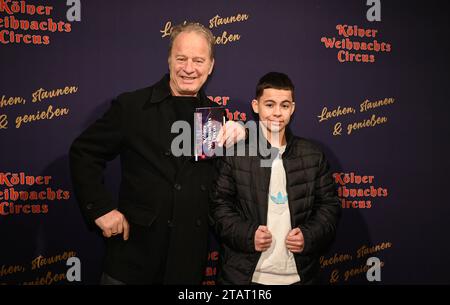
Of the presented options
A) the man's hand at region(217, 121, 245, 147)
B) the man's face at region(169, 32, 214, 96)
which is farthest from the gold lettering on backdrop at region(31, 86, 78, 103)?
the man's hand at region(217, 121, 245, 147)

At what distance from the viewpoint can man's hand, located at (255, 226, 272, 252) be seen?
64.1 inches

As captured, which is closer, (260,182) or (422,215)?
(260,182)

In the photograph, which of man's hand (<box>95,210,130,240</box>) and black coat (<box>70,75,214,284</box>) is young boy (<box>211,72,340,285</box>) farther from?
man's hand (<box>95,210,130,240</box>)

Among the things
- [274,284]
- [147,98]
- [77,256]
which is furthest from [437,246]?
[77,256]

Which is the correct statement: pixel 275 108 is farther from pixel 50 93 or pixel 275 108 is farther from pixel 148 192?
pixel 50 93

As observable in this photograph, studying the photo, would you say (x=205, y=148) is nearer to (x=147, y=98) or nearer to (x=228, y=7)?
(x=147, y=98)

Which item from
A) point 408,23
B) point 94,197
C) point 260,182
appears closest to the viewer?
point 94,197

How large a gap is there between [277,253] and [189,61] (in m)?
0.95

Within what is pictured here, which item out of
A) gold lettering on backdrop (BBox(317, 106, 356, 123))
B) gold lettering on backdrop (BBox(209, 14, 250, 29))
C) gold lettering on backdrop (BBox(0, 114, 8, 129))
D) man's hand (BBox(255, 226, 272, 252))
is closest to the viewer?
man's hand (BBox(255, 226, 272, 252))

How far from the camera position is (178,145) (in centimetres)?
169

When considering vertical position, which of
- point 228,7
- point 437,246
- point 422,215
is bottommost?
point 437,246

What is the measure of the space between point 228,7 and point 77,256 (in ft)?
5.71

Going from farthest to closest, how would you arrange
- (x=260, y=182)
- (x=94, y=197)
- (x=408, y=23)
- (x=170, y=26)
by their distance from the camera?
(x=408, y=23) < (x=170, y=26) < (x=260, y=182) < (x=94, y=197)

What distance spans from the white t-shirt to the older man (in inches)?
11.1
